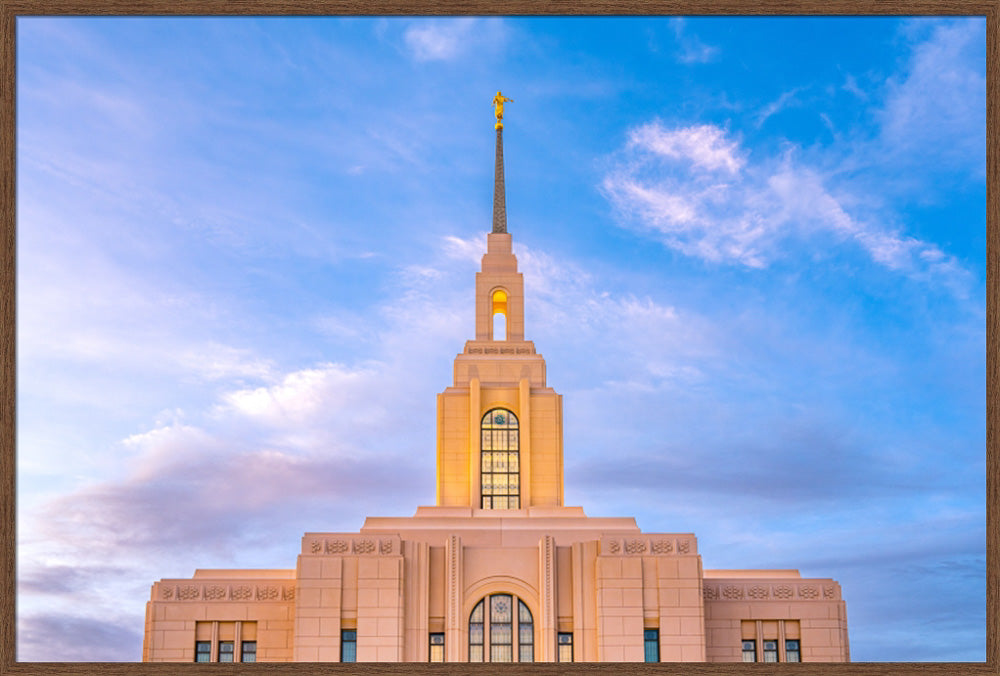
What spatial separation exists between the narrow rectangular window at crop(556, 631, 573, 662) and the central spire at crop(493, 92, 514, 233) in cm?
1910

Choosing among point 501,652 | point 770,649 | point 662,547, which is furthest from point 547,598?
point 770,649

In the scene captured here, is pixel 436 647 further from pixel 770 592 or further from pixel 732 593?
pixel 770 592

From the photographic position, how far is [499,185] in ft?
154

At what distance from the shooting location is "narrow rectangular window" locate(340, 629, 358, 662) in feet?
102

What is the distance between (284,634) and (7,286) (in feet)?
76.4

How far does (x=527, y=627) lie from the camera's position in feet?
105

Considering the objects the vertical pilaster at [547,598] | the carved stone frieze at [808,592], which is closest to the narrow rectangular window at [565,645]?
the vertical pilaster at [547,598]

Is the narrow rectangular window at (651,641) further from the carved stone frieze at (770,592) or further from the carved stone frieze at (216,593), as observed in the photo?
the carved stone frieze at (216,593)

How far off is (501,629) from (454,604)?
1.58 metres

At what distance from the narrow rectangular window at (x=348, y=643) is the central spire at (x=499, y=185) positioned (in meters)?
19.5

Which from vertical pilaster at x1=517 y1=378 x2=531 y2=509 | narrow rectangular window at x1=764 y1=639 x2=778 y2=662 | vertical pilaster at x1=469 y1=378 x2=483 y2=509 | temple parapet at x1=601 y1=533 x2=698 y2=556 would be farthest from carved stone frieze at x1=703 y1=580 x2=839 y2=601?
vertical pilaster at x1=469 y1=378 x2=483 y2=509

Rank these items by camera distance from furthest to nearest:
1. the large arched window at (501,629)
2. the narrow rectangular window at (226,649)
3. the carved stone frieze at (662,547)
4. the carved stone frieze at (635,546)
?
the narrow rectangular window at (226,649) < the carved stone frieze at (662,547) < the carved stone frieze at (635,546) < the large arched window at (501,629)

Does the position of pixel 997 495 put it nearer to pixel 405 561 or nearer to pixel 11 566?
pixel 11 566

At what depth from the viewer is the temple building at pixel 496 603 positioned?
3120 cm
